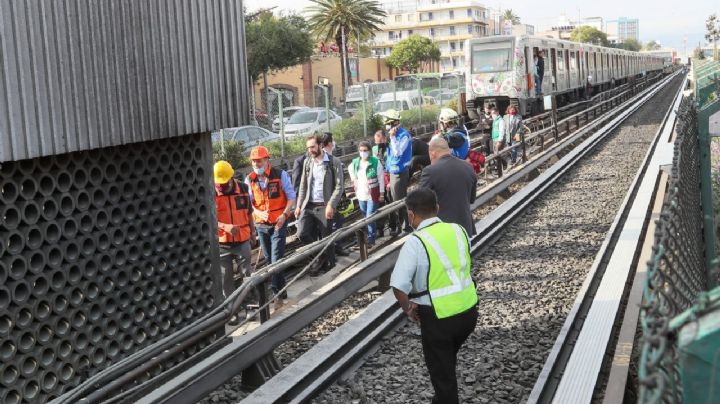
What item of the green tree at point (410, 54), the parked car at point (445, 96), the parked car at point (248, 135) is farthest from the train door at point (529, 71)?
the green tree at point (410, 54)

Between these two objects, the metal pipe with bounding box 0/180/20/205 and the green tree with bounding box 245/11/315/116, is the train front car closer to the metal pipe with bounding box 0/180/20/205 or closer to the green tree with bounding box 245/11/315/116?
the green tree with bounding box 245/11/315/116

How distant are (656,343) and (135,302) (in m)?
5.11

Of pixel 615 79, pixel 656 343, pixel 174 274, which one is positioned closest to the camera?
pixel 656 343

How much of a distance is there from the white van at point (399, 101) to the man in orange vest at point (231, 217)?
2439cm

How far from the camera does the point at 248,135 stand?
2264cm

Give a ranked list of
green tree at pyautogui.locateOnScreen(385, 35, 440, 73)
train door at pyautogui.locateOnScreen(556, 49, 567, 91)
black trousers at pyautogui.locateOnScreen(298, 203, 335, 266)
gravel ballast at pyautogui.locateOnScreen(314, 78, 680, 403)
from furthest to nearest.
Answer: green tree at pyautogui.locateOnScreen(385, 35, 440, 73)
train door at pyautogui.locateOnScreen(556, 49, 567, 91)
black trousers at pyautogui.locateOnScreen(298, 203, 335, 266)
gravel ballast at pyautogui.locateOnScreen(314, 78, 680, 403)

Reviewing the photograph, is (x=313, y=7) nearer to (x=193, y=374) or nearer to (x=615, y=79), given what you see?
(x=615, y=79)

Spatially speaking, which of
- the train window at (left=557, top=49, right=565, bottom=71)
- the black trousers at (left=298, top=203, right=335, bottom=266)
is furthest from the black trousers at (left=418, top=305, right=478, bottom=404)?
the train window at (left=557, top=49, right=565, bottom=71)

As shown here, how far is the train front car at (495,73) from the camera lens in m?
27.2

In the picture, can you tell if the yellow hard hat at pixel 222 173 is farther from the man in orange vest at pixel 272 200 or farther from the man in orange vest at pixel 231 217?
the man in orange vest at pixel 272 200

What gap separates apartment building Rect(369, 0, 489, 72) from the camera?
5025 inches

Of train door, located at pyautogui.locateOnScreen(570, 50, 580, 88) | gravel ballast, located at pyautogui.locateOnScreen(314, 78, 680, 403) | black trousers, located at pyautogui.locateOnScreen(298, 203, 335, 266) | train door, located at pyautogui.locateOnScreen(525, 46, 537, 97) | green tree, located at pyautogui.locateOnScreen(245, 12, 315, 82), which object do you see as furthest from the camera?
green tree, located at pyautogui.locateOnScreen(245, 12, 315, 82)

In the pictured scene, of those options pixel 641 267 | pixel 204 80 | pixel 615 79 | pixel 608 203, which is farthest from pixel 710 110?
pixel 615 79

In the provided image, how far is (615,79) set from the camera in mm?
51688
